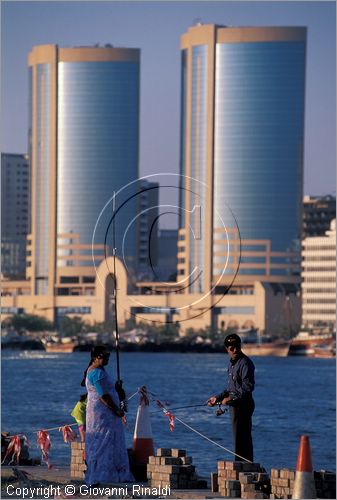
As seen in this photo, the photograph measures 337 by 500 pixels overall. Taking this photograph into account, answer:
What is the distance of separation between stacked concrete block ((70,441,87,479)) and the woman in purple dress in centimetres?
181

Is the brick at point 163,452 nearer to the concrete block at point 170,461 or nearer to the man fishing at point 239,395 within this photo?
the concrete block at point 170,461

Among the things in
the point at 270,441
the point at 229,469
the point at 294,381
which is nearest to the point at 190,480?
the point at 229,469

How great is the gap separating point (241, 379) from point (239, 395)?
165 millimetres

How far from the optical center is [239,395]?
19.5 metres

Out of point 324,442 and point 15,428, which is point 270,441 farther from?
point 15,428

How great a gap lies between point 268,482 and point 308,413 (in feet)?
140

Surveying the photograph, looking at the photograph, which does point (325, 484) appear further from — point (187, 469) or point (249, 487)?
point (187, 469)

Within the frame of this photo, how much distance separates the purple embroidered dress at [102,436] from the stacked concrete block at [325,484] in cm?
195

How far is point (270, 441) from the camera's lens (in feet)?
141

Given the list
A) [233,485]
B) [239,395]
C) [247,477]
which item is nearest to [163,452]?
[239,395]

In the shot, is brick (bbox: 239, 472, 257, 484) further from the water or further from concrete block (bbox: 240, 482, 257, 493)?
the water

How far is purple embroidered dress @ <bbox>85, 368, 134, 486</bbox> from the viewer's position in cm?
1905

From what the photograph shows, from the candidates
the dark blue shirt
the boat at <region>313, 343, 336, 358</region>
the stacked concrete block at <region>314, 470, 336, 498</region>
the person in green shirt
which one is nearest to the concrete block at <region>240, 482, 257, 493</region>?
the stacked concrete block at <region>314, 470, 336, 498</region>

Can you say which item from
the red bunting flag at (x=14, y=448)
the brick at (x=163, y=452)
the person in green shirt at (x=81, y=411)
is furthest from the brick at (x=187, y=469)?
the red bunting flag at (x=14, y=448)
